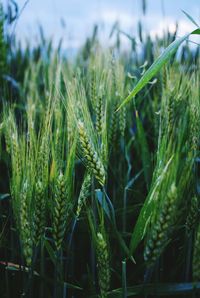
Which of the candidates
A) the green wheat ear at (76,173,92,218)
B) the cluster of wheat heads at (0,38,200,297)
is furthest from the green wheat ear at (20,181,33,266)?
the green wheat ear at (76,173,92,218)

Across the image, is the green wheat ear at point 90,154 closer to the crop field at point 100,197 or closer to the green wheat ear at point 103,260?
the crop field at point 100,197

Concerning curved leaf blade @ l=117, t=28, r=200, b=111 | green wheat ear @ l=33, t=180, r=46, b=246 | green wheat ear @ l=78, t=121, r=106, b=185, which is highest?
curved leaf blade @ l=117, t=28, r=200, b=111

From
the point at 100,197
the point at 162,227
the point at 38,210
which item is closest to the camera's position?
the point at 162,227

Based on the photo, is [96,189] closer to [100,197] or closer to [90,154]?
[100,197]

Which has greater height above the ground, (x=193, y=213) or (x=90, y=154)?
(x=90, y=154)

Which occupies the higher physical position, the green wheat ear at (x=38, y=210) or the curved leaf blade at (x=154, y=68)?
the curved leaf blade at (x=154, y=68)

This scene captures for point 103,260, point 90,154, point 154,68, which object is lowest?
point 103,260

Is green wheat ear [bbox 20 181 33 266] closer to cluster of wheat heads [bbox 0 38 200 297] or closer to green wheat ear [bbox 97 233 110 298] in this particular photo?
cluster of wheat heads [bbox 0 38 200 297]

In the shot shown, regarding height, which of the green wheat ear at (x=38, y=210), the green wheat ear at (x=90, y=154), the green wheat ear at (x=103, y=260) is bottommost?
the green wheat ear at (x=103, y=260)

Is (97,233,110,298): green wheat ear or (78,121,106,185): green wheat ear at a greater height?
(78,121,106,185): green wheat ear

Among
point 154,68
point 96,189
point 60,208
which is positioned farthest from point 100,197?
point 154,68

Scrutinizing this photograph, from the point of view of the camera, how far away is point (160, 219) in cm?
70


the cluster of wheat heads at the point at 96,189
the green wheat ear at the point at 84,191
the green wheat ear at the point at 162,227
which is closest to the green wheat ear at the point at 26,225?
the cluster of wheat heads at the point at 96,189

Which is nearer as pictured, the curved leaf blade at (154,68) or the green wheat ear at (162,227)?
the green wheat ear at (162,227)
